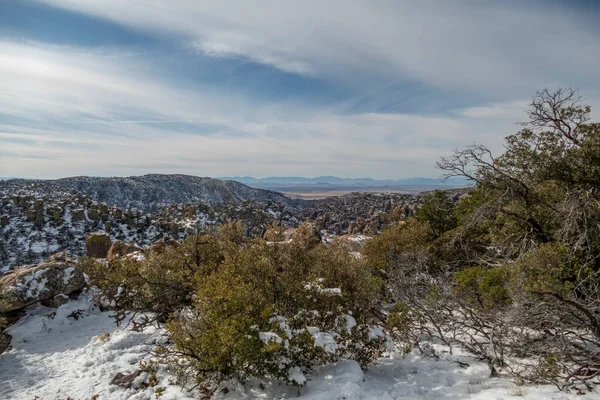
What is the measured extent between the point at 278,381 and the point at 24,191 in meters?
84.6

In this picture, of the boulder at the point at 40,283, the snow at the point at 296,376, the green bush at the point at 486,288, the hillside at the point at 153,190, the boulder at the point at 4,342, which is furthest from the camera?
the hillside at the point at 153,190

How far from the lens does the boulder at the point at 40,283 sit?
13.8 meters

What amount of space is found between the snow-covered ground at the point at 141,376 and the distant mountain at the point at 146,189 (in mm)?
72333

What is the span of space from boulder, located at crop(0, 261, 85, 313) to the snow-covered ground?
1.08 metres

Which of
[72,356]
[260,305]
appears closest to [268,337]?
[260,305]

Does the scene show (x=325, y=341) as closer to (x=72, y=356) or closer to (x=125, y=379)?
(x=125, y=379)

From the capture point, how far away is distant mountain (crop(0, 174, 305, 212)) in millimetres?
93950

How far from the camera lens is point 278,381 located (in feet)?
24.8

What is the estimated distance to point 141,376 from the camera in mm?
8438

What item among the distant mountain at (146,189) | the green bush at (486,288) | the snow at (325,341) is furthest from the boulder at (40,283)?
the distant mountain at (146,189)

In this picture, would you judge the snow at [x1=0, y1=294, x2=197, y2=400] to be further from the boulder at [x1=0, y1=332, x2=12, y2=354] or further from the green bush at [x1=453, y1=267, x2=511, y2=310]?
the green bush at [x1=453, y1=267, x2=511, y2=310]

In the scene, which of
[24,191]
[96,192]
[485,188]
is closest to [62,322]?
[485,188]

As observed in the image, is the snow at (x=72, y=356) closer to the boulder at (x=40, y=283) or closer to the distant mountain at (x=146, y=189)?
the boulder at (x=40, y=283)

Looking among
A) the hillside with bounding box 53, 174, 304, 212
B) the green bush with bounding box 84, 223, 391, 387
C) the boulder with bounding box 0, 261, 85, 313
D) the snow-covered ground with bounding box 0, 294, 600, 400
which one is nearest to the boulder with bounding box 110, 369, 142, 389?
the snow-covered ground with bounding box 0, 294, 600, 400
